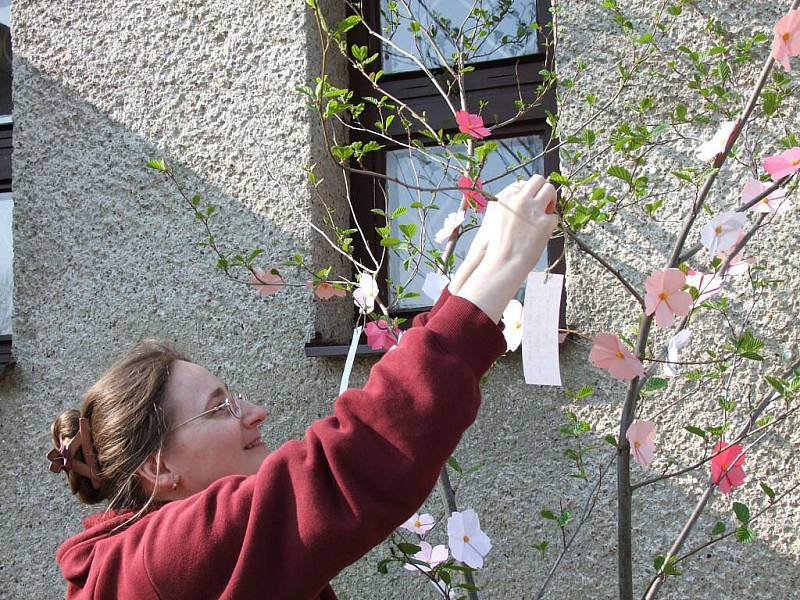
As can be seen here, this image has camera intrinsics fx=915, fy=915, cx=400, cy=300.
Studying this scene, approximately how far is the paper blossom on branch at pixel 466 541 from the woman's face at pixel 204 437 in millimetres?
385

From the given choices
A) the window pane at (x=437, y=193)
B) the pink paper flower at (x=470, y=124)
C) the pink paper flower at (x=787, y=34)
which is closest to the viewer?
the pink paper flower at (x=787, y=34)

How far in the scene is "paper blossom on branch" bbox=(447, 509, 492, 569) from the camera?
5.61 feet

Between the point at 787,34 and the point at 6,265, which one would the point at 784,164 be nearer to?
the point at 787,34

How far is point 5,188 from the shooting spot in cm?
326

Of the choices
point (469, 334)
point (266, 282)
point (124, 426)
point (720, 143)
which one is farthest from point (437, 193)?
point (469, 334)

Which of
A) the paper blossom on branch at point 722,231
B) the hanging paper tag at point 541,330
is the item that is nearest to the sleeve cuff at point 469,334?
the hanging paper tag at point 541,330

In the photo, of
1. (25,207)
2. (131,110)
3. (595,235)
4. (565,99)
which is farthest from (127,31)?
(595,235)

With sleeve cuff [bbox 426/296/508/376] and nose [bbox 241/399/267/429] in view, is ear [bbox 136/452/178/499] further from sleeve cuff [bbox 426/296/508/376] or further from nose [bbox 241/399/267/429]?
sleeve cuff [bbox 426/296/508/376]

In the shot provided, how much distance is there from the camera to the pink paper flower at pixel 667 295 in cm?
142

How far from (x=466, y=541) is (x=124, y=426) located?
2.17 ft

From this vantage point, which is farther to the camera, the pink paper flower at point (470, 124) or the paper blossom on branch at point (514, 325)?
the pink paper flower at point (470, 124)

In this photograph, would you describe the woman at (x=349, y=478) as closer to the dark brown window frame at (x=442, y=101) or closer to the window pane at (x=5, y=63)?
the dark brown window frame at (x=442, y=101)

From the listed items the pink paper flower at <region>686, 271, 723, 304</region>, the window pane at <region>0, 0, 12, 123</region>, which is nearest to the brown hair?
the pink paper flower at <region>686, 271, 723, 304</region>

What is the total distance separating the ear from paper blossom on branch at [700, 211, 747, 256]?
0.97 m
